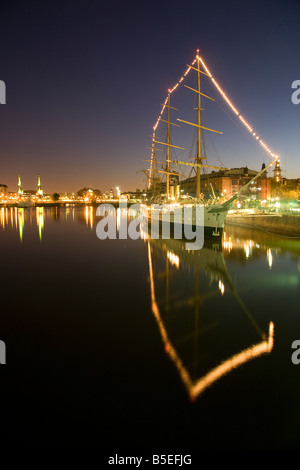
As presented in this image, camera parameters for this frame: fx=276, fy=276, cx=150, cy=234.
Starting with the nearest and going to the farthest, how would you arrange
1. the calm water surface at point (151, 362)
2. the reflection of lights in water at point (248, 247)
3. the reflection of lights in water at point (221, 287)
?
1. the calm water surface at point (151, 362)
2. the reflection of lights in water at point (221, 287)
3. the reflection of lights in water at point (248, 247)

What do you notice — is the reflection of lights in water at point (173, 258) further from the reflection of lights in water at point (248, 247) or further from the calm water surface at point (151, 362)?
the reflection of lights in water at point (248, 247)

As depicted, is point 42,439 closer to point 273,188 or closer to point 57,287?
point 57,287

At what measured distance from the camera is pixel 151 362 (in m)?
7.16

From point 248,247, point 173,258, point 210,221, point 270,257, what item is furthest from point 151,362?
point 210,221

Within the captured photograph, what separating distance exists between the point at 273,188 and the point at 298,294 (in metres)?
79.6

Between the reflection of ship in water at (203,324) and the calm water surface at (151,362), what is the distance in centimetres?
4

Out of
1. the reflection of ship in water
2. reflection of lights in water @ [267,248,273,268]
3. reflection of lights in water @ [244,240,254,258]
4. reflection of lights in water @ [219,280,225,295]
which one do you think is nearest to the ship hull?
reflection of lights in water @ [244,240,254,258]

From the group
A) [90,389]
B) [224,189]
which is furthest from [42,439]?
[224,189]

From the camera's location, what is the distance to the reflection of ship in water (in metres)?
6.94

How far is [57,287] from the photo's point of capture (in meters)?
14.3

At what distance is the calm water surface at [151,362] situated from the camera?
506 cm

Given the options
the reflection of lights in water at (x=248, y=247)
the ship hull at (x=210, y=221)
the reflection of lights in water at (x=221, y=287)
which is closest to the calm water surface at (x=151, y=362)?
the reflection of lights in water at (x=221, y=287)

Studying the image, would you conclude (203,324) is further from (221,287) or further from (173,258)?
(173,258)

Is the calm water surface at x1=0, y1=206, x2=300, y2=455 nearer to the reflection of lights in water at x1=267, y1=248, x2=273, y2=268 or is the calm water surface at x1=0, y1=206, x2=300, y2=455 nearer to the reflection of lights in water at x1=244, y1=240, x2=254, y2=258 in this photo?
the reflection of lights in water at x1=267, y1=248, x2=273, y2=268
